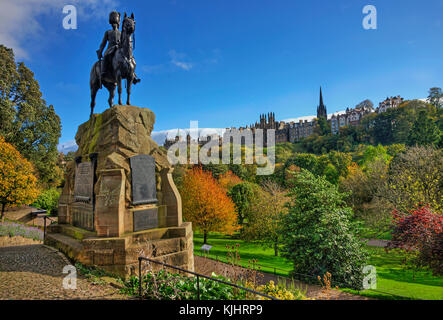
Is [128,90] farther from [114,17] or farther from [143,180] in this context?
[143,180]

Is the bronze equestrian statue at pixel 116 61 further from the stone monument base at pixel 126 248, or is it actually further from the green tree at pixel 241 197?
the green tree at pixel 241 197

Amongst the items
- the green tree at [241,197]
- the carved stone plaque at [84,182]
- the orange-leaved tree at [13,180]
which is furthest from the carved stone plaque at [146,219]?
the green tree at [241,197]

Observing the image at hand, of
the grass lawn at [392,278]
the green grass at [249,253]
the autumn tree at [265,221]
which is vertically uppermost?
the autumn tree at [265,221]

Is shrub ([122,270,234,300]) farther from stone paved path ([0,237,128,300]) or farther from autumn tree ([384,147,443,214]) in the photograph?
autumn tree ([384,147,443,214])

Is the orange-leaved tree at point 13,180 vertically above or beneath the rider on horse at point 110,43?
beneath

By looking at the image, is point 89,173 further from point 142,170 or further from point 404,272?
point 404,272

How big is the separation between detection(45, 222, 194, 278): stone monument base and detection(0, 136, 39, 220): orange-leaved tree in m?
15.0

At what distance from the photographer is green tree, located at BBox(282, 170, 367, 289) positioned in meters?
12.1

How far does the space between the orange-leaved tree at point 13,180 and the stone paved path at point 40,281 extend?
14.5 meters

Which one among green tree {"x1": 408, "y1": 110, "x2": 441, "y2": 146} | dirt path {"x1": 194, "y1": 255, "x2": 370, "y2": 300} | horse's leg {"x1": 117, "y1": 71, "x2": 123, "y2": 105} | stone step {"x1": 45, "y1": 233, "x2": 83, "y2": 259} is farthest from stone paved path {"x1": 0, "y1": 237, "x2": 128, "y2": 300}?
green tree {"x1": 408, "y1": 110, "x2": 441, "y2": 146}

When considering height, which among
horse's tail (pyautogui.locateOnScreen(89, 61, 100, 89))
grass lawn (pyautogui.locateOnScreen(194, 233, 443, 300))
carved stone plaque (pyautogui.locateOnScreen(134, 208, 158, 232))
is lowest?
grass lawn (pyautogui.locateOnScreen(194, 233, 443, 300))

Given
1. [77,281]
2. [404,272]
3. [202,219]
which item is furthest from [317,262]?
[202,219]

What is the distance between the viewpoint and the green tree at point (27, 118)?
25484 millimetres

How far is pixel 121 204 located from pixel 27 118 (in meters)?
28.0
